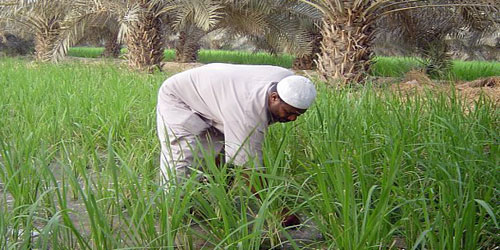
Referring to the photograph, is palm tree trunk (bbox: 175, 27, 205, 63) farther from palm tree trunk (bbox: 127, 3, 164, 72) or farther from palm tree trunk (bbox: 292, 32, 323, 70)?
palm tree trunk (bbox: 127, 3, 164, 72)

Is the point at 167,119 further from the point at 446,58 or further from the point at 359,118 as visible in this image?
the point at 446,58

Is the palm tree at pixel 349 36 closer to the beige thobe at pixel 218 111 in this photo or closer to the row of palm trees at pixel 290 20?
the row of palm trees at pixel 290 20

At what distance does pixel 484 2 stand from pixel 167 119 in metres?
5.07

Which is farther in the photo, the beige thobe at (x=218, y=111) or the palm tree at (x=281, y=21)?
the palm tree at (x=281, y=21)

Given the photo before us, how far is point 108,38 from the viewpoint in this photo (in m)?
16.9

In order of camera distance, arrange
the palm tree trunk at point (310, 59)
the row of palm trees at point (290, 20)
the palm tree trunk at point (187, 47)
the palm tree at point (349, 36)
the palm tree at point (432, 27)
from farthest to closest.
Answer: the palm tree trunk at point (187, 47)
the palm tree trunk at point (310, 59)
the palm tree at point (432, 27)
the row of palm trees at point (290, 20)
the palm tree at point (349, 36)

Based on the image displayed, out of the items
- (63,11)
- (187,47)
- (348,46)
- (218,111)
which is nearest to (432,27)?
(348,46)

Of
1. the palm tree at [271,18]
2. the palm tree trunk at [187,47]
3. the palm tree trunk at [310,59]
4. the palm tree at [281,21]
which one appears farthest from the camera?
the palm tree trunk at [187,47]

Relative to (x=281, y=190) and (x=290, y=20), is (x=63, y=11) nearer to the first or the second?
(x=290, y=20)

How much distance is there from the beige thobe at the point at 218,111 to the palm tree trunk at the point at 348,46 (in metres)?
4.24

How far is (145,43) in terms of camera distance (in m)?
9.25

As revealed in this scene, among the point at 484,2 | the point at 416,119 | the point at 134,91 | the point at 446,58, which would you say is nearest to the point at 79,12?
the point at 134,91

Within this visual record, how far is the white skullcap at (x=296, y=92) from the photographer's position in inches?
94.3

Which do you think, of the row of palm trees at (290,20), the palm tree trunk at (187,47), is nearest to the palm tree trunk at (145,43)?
the row of palm trees at (290,20)
